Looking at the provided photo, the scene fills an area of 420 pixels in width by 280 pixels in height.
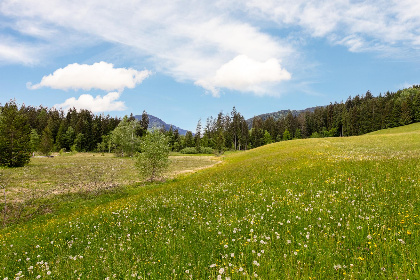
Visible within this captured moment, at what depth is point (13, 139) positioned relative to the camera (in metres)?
40.9

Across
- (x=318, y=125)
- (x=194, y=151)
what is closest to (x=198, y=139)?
(x=194, y=151)

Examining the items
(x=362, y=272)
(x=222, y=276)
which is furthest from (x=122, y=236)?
(x=362, y=272)

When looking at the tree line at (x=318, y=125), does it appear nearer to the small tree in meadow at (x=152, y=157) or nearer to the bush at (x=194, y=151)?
the bush at (x=194, y=151)

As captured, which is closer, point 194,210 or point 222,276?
point 222,276

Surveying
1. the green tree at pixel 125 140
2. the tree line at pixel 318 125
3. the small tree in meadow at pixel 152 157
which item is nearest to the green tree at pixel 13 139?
the small tree in meadow at pixel 152 157

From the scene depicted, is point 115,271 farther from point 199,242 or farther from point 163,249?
point 199,242

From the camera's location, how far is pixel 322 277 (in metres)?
4.22

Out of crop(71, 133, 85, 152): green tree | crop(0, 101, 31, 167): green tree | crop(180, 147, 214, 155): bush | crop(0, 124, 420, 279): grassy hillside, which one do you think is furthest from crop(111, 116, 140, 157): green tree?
crop(0, 124, 420, 279): grassy hillside

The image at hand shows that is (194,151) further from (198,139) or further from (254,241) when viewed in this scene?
(254,241)

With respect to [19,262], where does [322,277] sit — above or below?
above

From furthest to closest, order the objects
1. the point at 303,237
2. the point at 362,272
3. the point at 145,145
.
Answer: the point at 145,145
the point at 303,237
the point at 362,272

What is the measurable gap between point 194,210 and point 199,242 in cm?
330

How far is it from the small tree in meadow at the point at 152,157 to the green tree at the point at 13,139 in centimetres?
2964

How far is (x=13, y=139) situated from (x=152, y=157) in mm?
32130
